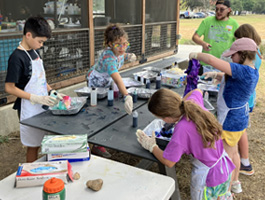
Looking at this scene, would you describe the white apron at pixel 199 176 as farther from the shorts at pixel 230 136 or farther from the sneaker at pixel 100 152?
the sneaker at pixel 100 152

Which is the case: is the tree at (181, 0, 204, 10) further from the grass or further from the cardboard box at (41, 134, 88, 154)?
the cardboard box at (41, 134, 88, 154)

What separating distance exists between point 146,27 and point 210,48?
3.08 m

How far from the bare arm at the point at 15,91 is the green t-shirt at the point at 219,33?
2634 mm

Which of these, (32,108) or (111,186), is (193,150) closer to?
(111,186)

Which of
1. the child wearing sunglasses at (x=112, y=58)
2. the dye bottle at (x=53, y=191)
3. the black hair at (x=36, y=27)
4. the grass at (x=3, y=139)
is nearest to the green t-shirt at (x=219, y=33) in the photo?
the child wearing sunglasses at (x=112, y=58)

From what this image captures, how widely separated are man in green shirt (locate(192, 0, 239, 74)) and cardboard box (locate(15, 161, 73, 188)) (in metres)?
2.76

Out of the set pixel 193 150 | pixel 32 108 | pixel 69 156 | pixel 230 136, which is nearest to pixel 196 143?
pixel 193 150

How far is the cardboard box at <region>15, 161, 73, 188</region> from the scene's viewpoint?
1.31m

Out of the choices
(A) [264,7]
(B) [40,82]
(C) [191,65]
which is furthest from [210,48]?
(A) [264,7]

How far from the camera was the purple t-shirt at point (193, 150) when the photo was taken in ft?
5.29

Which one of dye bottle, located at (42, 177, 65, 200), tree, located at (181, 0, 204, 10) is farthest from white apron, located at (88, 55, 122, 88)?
tree, located at (181, 0, 204, 10)

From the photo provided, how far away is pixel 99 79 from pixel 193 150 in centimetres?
167

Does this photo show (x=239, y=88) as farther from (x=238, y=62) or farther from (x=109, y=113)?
(x=109, y=113)

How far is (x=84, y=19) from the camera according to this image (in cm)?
464
